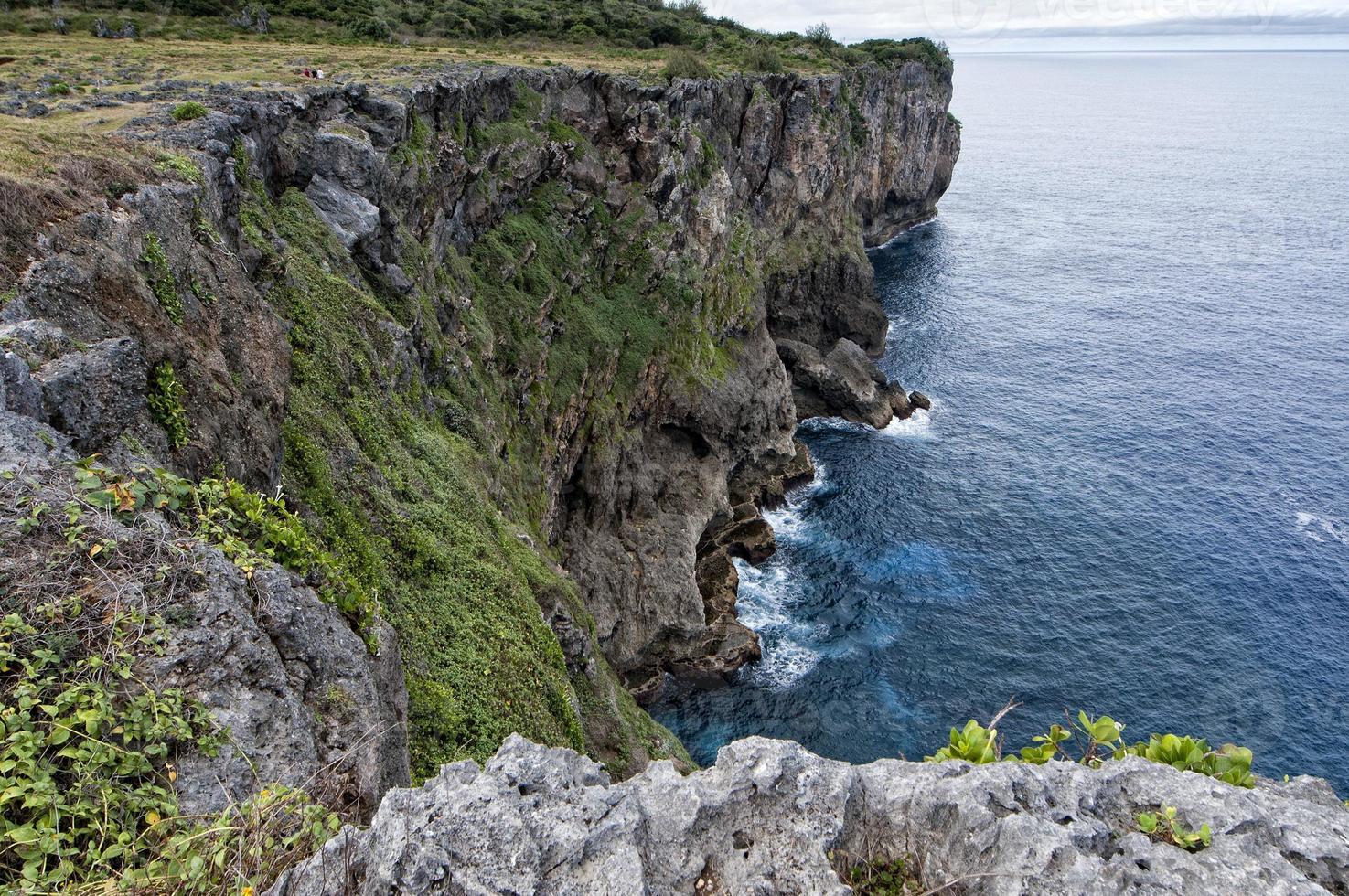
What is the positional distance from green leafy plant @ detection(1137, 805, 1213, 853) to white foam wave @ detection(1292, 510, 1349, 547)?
61.2m

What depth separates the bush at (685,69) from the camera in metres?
67.5

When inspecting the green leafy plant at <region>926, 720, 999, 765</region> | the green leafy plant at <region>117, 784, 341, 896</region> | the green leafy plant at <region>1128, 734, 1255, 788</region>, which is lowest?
the green leafy plant at <region>926, 720, 999, 765</region>

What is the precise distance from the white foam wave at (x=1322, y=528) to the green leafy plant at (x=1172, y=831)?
61206mm

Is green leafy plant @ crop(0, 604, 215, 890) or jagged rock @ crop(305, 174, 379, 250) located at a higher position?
jagged rock @ crop(305, 174, 379, 250)

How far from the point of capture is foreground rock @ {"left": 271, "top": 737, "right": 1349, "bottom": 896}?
849 cm

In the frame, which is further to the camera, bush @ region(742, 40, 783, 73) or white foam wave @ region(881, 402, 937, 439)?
bush @ region(742, 40, 783, 73)

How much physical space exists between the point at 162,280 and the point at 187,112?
13457 millimetres

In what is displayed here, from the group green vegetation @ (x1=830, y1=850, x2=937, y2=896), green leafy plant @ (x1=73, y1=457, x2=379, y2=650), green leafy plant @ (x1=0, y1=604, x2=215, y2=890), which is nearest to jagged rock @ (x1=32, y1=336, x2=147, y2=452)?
green leafy plant @ (x1=73, y1=457, x2=379, y2=650)

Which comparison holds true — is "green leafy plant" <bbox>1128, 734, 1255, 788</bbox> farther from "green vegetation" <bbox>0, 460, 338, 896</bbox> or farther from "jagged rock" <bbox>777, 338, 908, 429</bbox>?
"jagged rock" <bbox>777, 338, 908, 429</bbox>

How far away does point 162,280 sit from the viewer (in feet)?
53.0

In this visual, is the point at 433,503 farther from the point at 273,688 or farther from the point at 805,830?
the point at 805,830

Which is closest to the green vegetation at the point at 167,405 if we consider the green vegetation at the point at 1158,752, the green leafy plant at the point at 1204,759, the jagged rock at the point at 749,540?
the green vegetation at the point at 1158,752

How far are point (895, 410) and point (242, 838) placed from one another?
73.8 metres

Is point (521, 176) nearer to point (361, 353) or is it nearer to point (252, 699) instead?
point (361, 353)
